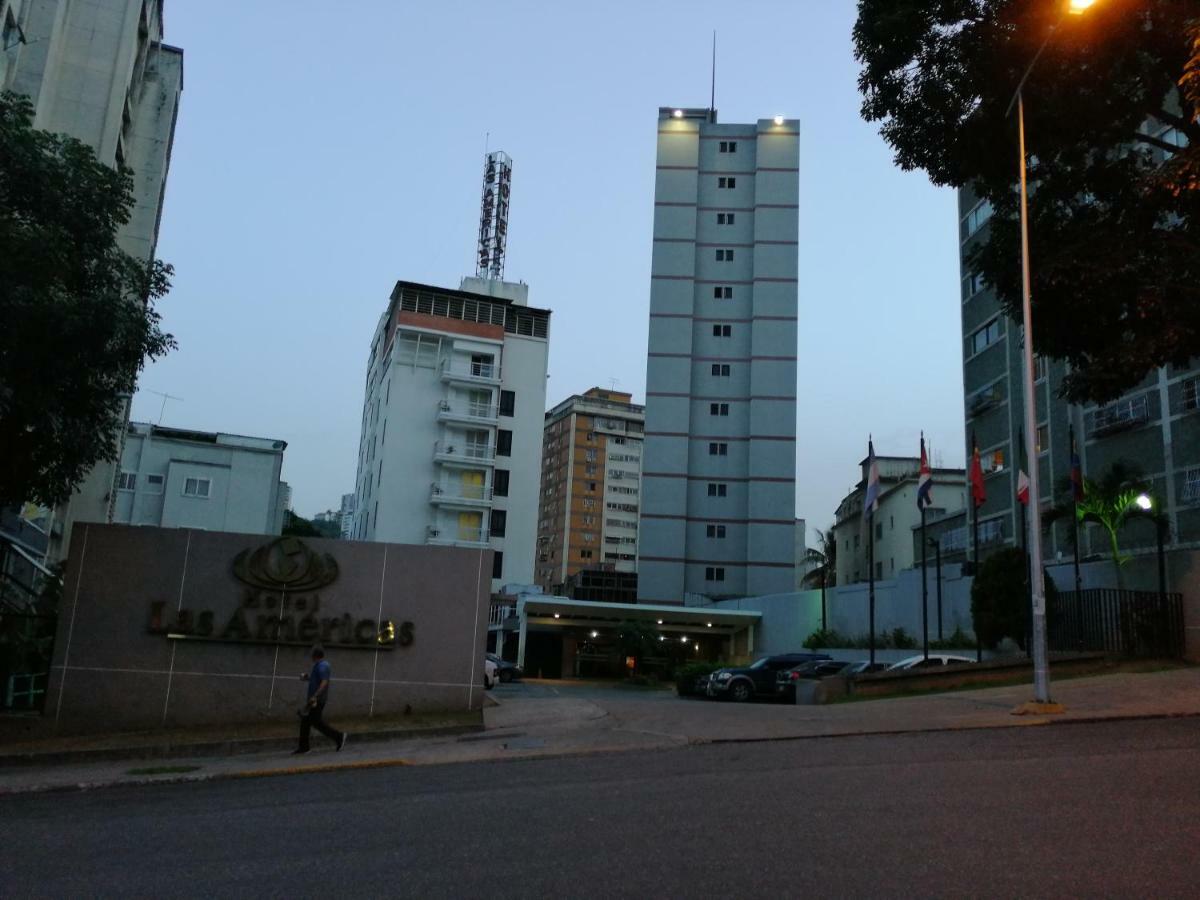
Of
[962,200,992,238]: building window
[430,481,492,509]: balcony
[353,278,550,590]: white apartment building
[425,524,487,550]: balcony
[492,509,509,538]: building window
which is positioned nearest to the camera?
[962,200,992,238]: building window

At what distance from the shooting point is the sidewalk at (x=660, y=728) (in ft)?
44.9

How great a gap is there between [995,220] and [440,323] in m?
49.4

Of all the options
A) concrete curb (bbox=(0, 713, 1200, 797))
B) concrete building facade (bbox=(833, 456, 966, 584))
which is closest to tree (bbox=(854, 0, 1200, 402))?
concrete curb (bbox=(0, 713, 1200, 797))

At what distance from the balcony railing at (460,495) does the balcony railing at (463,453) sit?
1.56 metres

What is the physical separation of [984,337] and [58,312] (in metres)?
39.3

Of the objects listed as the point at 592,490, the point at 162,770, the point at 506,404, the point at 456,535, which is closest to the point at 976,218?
the point at 506,404

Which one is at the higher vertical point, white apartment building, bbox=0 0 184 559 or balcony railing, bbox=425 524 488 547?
white apartment building, bbox=0 0 184 559

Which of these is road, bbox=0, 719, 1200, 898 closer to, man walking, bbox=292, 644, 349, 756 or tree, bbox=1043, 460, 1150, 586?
man walking, bbox=292, 644, 349, 756

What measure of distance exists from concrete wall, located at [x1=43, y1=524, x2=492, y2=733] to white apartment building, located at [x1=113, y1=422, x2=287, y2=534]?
37516mm

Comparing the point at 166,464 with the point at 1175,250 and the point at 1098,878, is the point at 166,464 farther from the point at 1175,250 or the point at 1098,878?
the point at 1098,878

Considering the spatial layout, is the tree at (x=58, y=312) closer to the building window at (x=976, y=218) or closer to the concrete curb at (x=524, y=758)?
the concrete curb at (x=524, y=758)

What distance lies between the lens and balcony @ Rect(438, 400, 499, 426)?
65562 millimetres

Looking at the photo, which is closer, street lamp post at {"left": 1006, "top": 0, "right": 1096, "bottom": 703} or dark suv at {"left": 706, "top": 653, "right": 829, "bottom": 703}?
street lamp post at {"left": 1006, "top": 0, "right": 1096, "bottom": 703}

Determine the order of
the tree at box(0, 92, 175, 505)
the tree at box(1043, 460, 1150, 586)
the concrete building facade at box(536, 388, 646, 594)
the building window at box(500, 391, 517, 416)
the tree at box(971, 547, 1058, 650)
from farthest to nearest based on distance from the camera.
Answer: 1. the concrete building facade at box(536, 388, 646, 594)
2. the building window at box(500, 391, 517, 416)
3. the tree at box(971, 547, 1058, 650)
4. the tree at box(1043, 460, 1150, 586)
5. the tree at box(0, 92, 175, 505)
